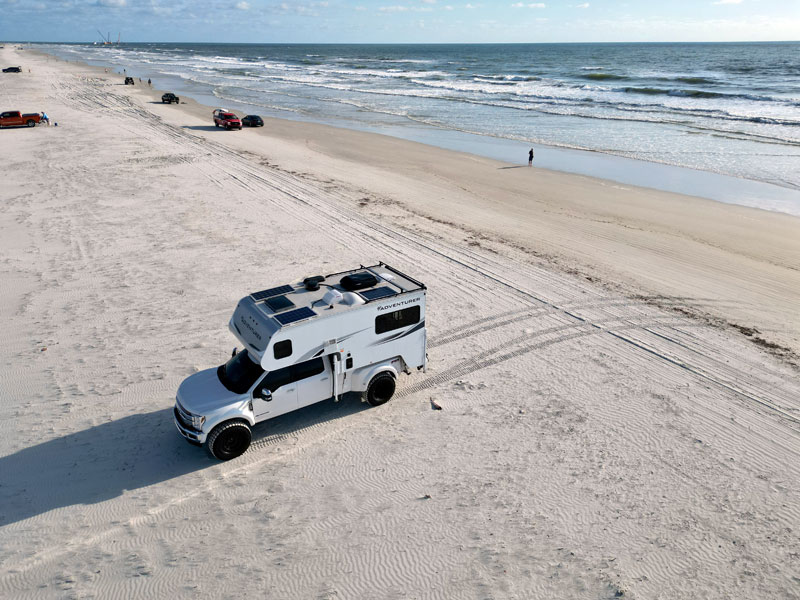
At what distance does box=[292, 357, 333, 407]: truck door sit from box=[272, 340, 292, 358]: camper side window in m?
0.46

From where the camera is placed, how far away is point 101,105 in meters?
54.4

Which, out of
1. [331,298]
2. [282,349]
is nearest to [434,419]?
[331,298]

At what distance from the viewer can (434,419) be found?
37.8 ft

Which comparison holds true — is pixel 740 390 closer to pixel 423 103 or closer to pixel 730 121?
pixel 730 121

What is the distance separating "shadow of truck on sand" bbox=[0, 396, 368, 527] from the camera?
9.39 meters

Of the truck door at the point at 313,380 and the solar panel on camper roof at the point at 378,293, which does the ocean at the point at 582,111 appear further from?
the truck door at the point at 313,380

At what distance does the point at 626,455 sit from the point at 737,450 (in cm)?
218

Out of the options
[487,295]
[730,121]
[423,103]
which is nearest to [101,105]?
[423,103]

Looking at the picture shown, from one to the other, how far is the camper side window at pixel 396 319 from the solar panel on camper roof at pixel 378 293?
1.22 ft

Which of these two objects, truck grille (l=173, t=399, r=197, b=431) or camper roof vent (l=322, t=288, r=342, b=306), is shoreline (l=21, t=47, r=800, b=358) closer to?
camper roof vent (l=322, t=288, r=342, b=306)

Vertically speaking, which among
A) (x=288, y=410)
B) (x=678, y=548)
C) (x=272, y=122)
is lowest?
(x=678, y=548)

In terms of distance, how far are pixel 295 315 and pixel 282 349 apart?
0.65 metres

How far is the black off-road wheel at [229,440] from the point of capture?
9859 millimetres

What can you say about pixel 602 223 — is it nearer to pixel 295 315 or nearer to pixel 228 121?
pixel 295 315
